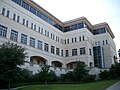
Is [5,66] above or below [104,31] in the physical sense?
below

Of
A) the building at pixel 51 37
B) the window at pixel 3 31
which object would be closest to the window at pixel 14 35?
the building at pixel 51 37

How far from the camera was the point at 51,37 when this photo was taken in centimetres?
4828

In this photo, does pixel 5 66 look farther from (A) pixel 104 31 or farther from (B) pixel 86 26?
(A) pixel 104 31

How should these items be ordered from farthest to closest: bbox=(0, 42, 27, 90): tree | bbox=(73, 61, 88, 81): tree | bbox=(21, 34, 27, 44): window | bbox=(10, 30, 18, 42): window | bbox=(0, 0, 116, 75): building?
bbox=(21, 34, 27, 44): window
bbox=(0, 0, 116, 75): building
bbox=(10, 30, 18, 42): window
bbox=(73, 61, 88, 81): tree
bbox=(0, 42, 27, 90): tree

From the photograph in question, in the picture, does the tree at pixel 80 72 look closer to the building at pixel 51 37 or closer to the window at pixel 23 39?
the building at pixel 51 37

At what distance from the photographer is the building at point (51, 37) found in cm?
3506

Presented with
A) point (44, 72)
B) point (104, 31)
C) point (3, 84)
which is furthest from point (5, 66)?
point (104, 31)

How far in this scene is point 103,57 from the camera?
53.4 m

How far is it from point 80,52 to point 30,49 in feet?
60.2

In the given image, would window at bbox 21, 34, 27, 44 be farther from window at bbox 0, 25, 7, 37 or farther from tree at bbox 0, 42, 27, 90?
tree at bbox 0, 42, 27, 90

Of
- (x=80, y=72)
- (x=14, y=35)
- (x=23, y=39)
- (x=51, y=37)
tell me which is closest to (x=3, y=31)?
(x=14, y=35)

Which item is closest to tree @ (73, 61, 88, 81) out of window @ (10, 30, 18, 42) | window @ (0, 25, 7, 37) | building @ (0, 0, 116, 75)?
building @ (0, 0, 116, 75)

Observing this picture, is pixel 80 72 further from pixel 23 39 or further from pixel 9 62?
pixel 9 62

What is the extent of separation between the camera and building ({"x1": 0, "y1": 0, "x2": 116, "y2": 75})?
115ft
